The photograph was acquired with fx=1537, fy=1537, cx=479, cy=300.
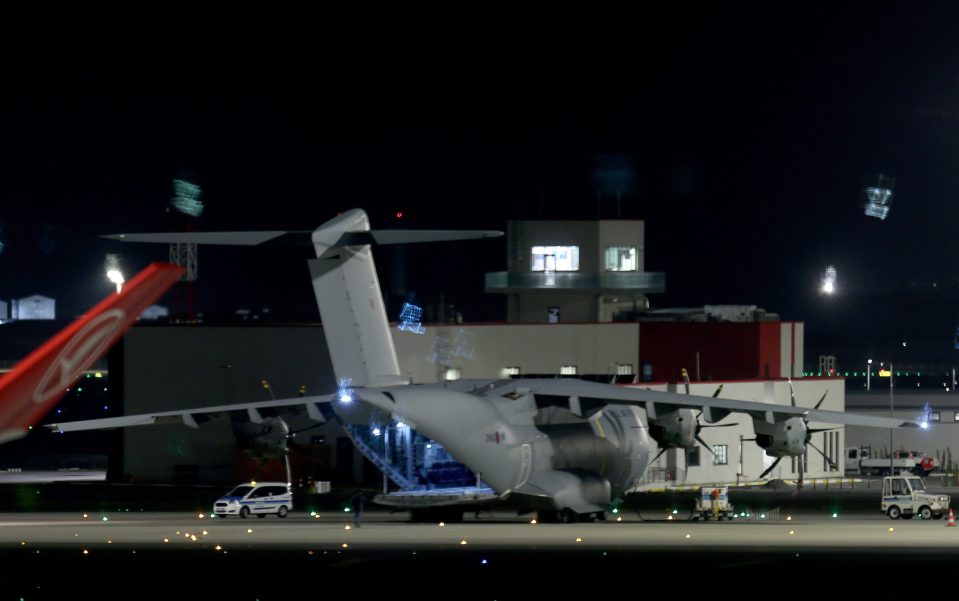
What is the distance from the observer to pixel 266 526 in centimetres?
4138

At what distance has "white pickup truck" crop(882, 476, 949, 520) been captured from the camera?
1944 inches

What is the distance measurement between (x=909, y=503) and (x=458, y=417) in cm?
1720

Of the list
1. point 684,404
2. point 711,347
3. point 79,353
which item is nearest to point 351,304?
point 684,404

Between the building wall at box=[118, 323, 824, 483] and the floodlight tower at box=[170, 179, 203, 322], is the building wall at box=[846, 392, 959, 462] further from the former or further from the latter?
the floodlight tower at box=[170, 179, 203, 322]

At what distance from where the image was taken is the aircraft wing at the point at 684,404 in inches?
1633

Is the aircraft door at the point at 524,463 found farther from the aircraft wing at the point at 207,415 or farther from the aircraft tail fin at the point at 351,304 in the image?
the aircraft wing at the point at 207,415

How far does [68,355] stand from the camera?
16125mm

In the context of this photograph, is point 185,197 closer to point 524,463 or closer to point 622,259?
point 622,259

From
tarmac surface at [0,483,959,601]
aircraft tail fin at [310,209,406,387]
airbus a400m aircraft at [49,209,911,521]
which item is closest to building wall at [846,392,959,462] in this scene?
tarmac surface at [0,483,959,601]

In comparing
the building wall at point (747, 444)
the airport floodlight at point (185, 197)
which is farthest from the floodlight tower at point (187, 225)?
the building wall at point (747, 444)

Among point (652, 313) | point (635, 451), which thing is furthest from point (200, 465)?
point (652, 313)

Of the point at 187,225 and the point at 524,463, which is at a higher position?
the point at 187,225

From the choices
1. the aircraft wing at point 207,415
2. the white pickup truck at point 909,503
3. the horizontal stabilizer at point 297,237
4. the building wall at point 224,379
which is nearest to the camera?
the horizontal stabilizer at point 297,237

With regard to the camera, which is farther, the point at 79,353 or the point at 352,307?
the point at 352,307
